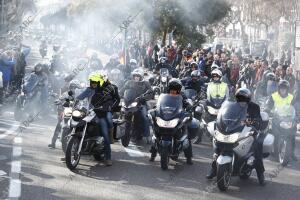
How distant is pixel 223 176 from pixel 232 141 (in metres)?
0.51

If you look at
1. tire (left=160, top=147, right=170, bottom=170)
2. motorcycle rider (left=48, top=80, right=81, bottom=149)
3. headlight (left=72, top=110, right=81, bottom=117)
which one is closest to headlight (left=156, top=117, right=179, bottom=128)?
tire (left=160, top=147, right=170, bottom=170)

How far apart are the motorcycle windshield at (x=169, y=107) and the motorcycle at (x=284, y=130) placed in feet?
6.53

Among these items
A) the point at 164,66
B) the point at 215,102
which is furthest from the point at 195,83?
the point at 164,66

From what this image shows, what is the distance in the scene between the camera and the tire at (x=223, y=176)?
889 centimetres

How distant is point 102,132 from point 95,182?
1.30 meters

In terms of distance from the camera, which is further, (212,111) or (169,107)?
(212,111)

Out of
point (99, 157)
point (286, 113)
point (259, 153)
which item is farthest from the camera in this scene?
point (286, 113)

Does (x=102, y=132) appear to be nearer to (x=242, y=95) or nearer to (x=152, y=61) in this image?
(x=242, y=95)

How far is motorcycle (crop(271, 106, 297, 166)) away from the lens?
11.3 metres

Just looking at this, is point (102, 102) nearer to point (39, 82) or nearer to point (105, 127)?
point (105, 127)

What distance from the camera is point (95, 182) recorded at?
9.37 metres

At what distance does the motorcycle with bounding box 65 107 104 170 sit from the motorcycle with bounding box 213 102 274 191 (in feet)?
7.18

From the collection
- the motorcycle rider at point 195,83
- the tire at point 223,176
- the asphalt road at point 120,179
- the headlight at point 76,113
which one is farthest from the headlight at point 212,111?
the tire at point 223,176

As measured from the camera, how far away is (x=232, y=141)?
29.4 feet
